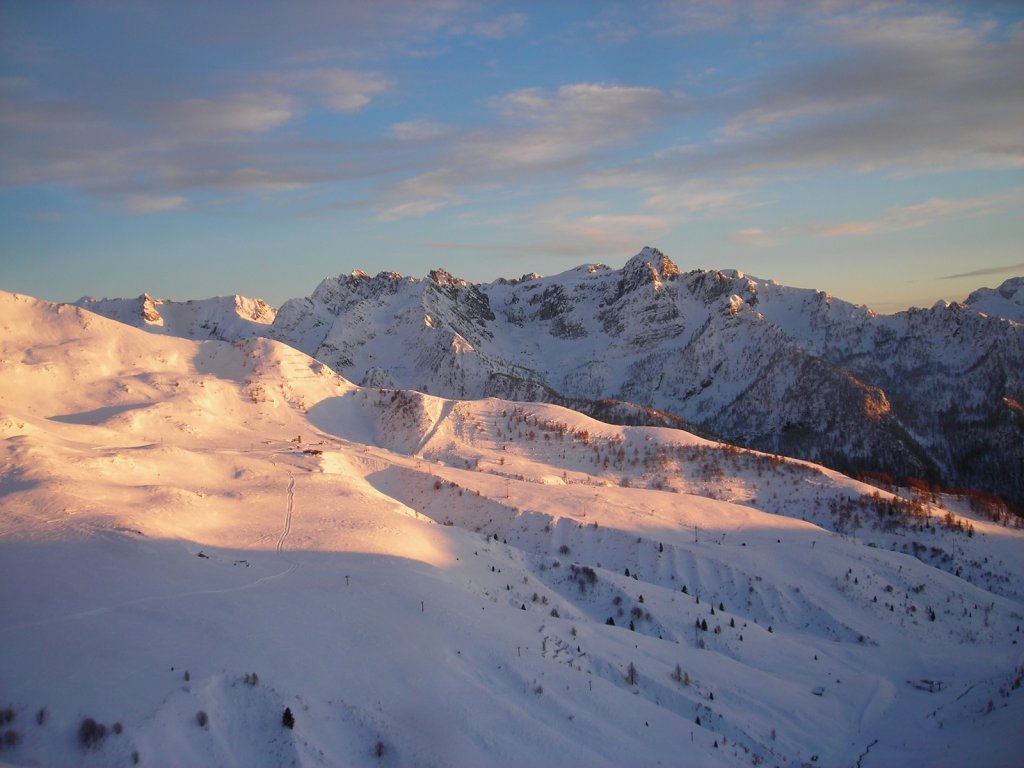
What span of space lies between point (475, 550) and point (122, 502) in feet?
46.2

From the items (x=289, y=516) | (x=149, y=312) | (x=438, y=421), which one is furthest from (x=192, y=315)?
(x=289, y=516)

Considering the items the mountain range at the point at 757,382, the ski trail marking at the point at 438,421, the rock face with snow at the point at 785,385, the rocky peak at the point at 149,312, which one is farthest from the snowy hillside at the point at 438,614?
the rocky peak at the point at 149,312

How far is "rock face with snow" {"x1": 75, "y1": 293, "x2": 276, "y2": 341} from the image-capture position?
159m

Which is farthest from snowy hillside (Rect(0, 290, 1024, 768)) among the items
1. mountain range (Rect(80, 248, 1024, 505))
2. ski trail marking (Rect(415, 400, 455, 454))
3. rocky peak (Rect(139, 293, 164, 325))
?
rocky peak (Rect(139, 293, 164, 325))

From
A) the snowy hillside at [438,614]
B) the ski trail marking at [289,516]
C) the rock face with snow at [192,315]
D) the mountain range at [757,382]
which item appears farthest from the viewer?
the rock face with snow at [192,315]

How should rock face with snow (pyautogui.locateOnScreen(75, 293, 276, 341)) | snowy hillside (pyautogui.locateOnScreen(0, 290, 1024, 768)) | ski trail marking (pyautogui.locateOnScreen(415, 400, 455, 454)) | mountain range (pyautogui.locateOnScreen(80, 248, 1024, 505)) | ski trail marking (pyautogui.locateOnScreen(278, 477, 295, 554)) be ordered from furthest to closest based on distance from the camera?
rock face with snow (pyautogui.locateOnScreen(75, 293, 276, 341))
mountain range (pyautogui.locateOnScreen(80, 248, 1024, 505))
ski trail marking (pyautogui.locateOnScreen(415, 400, 455, 454))
ski trail marking (pyautogui.locateOnScreen(278, 477, 295, 554))
snowy hillside (pyautogui.locateOnScreen(0, 290, 1024, 768))

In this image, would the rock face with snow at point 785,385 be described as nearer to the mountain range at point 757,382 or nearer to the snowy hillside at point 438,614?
the mountain range at point 757,382

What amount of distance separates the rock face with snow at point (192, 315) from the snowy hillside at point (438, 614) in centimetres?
11715

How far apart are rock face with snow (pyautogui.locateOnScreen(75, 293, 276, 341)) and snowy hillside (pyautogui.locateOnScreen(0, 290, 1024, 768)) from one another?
117153 millimetres

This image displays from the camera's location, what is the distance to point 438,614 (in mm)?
19828

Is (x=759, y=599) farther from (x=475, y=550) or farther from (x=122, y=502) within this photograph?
(x=122, y=502)

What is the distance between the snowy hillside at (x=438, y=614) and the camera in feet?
46.2

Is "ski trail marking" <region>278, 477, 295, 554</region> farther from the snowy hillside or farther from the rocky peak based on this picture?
the rocky peak

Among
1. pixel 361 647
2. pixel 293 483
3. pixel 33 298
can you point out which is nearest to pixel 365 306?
pixel 33 298
